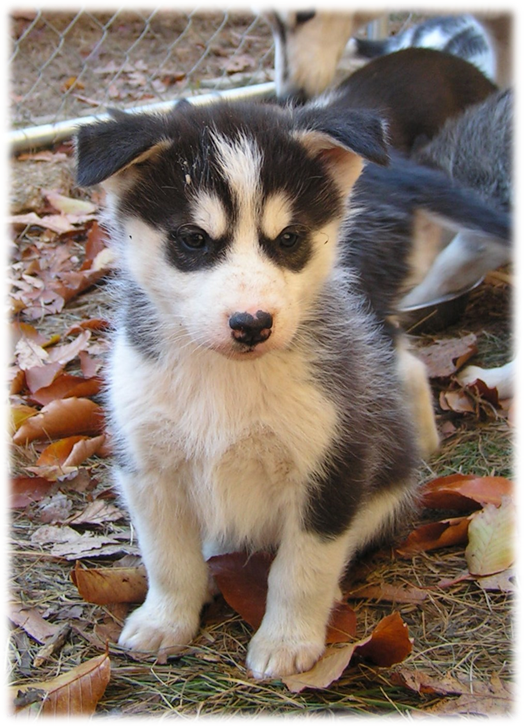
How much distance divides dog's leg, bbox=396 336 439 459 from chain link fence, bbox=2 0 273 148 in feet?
11.8

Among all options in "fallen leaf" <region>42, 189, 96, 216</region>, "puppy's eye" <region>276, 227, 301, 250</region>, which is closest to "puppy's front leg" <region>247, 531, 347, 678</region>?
"puppy's eye" <region>276, 227, 301, 250</region>

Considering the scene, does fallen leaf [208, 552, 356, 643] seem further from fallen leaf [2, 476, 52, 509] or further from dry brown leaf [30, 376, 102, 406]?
dry brown leaf [30, 376, 102, 406]

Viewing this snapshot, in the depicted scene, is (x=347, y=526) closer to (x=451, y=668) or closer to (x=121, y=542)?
(x=451, y=668)

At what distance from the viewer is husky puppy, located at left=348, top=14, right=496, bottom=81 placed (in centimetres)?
598

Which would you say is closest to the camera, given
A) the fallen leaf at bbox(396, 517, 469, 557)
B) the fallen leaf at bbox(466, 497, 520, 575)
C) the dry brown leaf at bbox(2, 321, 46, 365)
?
the fallen leaf at bbox(466, 497, 520, 575)

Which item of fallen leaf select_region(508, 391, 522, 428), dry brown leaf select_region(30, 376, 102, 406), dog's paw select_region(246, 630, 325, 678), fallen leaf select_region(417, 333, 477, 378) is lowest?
fallen leaf select_region(417, 333, 477, 378)

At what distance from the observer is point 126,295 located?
237 cm

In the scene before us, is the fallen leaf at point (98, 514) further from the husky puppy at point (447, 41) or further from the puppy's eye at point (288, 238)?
the husky puppy at point (447, 41)

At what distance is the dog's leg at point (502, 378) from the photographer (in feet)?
11.8

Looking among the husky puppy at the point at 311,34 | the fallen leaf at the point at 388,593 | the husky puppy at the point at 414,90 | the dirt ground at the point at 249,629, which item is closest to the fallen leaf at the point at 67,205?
the dirt ground at the point at 249,629

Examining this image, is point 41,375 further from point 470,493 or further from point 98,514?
point 470,493

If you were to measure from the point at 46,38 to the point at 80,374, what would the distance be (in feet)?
15.4

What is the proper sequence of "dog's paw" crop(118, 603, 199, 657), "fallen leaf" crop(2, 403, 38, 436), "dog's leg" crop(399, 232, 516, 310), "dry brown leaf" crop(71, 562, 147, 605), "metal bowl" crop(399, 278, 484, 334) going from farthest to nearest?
1. "dog's leg" crop(399, 232, 516, 310)
2. "metal bowl" crop(399, 278, 484, 334)
3. "fallen leaf" crop(2, 403, 38, 436)
4. "dry brown leaf" crop(71, 562, 147, 605)
5. "dog's paw" crop(118, 603, 199, 657)

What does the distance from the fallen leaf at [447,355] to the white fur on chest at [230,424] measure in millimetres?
1680
